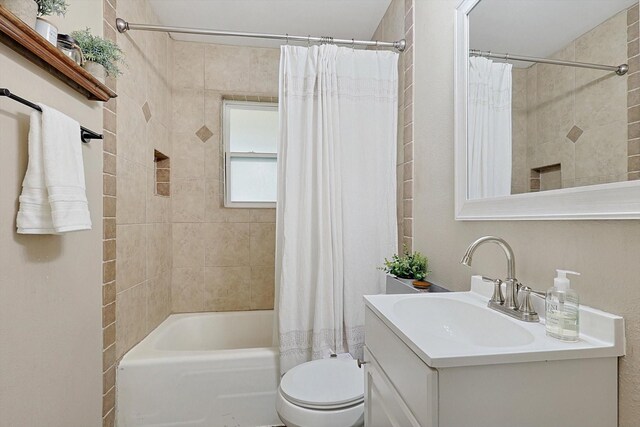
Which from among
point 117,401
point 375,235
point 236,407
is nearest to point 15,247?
point 117,401

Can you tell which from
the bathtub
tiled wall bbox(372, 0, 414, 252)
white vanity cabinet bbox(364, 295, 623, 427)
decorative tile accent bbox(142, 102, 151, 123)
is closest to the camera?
white vanity cabinet bbox(364, 295, 623, 427)

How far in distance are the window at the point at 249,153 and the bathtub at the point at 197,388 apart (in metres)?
1.24

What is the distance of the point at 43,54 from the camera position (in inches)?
38.0

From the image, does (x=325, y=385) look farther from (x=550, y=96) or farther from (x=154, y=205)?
(x=154, y=205)

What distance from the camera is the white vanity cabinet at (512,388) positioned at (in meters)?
0.61

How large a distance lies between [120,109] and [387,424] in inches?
74.8

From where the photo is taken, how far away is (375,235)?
6.03 ft

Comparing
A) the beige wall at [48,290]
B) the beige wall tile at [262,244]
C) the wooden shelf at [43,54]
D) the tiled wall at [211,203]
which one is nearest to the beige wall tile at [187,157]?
the tiled wall at [211,203]

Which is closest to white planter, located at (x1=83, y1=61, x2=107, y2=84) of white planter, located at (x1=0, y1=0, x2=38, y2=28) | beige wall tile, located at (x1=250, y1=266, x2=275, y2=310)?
white planter, located at (x1=0, y1=0, x2=38, y2=28)

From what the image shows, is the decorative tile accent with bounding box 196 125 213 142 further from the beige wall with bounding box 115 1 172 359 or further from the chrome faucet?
the chrome faucet

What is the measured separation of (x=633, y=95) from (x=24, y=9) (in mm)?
1556

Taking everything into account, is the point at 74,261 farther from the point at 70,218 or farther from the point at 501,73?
the point at 501,73

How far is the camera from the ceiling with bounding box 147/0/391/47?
6.73 ft

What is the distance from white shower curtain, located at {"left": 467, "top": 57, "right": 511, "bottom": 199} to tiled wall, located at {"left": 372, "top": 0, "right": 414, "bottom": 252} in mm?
528
